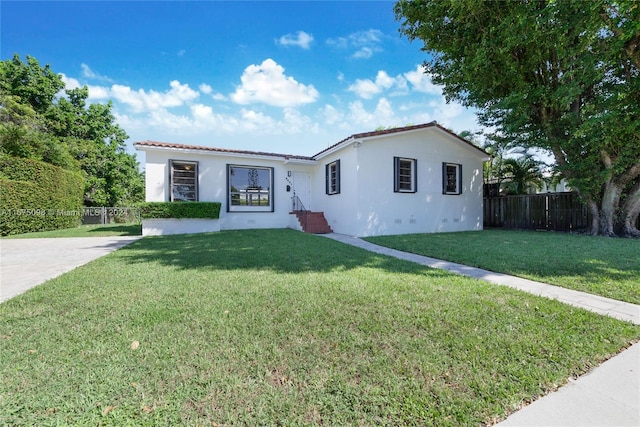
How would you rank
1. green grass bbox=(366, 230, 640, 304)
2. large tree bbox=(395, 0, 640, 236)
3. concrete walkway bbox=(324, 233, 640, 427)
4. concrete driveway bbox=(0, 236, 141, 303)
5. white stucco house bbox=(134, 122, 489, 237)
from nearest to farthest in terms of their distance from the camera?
concrete walkway bbox=(324, 233, 640, 427), green grass bbox=(366, 230, 640, 304), concrete driveway bbox=(0, 236, 141, 303), large tree bbox=(395, 0, 640, 236), white stucco house bbox=(134, 122, 489, 237)

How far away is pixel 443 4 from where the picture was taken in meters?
8.05

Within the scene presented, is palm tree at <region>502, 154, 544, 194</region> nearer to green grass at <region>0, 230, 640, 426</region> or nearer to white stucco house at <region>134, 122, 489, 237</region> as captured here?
white stucco house at <region>134, 122, 489, 237</region>

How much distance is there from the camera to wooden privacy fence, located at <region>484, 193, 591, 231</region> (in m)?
10.8

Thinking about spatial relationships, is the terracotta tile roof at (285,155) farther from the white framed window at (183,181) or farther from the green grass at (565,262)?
the green grass at (565,262)

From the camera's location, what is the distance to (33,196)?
11359 millimetres

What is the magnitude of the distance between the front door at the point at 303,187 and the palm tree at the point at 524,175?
9.91 m

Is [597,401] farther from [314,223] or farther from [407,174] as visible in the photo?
[314,223]

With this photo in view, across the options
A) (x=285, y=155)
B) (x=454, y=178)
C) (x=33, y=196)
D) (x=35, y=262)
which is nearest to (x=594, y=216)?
(x=454, y=178)

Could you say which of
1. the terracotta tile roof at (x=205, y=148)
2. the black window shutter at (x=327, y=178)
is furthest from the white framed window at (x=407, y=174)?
the terracotta tile roof at (x=205, y=148)

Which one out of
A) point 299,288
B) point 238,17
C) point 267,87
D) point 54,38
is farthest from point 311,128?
point 299,288

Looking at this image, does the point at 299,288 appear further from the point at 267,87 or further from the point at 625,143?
the point at 625,143

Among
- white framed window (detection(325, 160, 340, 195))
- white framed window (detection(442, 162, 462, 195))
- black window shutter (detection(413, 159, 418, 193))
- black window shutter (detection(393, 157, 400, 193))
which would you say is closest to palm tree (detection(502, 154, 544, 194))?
white framed window (detection(442, 162, 462, 195))

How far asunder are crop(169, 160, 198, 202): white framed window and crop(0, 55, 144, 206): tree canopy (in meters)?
8.19

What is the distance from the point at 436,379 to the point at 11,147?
62.5ft
